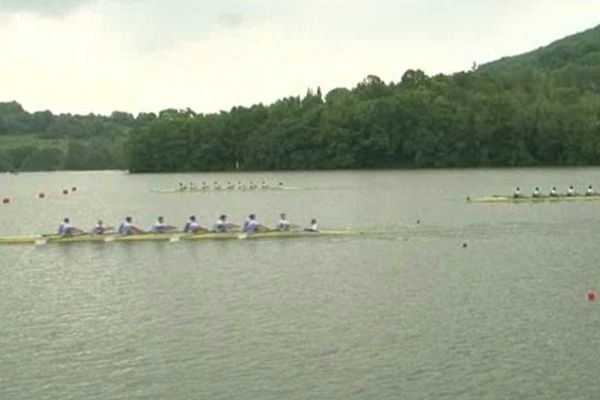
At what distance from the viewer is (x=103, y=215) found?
60219 mm

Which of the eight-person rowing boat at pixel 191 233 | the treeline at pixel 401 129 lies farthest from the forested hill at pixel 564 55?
the eight-person rowing boat at pixel 191 233

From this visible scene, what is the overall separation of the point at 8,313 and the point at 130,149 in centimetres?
10353

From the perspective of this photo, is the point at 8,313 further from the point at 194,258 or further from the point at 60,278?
the point at 194,258

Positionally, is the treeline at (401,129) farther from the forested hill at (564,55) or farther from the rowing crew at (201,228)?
the rowing crew at (201,228)

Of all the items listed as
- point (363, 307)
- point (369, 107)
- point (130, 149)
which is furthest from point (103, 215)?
point (130, 149)

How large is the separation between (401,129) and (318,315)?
83932mm

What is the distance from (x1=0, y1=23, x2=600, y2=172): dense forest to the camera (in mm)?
97875

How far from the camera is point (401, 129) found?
342 ft

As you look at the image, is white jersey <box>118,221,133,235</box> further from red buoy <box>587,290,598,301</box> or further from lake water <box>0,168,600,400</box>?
red buoy <box>587,290,598,301</box>

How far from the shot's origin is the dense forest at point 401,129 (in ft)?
321

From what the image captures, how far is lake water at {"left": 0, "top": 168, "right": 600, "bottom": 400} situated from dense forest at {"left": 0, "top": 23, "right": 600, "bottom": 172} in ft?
186

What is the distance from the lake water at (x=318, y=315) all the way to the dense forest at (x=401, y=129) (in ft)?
186

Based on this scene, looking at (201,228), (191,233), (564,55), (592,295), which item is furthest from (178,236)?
(564,55)

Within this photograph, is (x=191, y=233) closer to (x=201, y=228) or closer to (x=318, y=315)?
(x=201, y=228)
